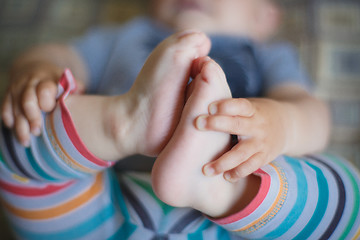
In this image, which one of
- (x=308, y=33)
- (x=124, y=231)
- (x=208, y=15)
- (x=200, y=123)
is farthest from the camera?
(x=308, y=33)

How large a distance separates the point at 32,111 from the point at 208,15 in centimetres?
38

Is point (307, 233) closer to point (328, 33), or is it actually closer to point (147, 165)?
point (147, 165)

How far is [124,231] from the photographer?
0.39 meters

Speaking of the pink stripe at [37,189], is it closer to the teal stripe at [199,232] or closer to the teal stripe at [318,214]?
the teal stripe at [199,232]

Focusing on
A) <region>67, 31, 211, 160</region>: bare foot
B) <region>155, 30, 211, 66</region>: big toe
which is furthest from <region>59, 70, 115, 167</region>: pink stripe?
<region>155, 30, 211, 66</region>: big toe

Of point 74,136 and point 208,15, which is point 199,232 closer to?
point 74,136

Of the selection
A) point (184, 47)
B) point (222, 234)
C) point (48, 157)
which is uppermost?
point (184, 47)

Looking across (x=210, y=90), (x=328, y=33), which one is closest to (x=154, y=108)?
(x=210, y=90)

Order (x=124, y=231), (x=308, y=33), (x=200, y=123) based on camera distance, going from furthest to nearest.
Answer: (x=308, y=33) < (x=124, y=231) < (x=200, y=123)

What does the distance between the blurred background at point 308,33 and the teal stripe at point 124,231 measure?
0.47 m

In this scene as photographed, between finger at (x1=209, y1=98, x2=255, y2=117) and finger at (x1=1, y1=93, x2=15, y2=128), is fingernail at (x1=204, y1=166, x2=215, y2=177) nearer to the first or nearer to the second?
finger at (x1=209, y1=98, x2=255, y2=117)

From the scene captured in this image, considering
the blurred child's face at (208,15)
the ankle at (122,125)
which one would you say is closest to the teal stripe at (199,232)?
the ankle at (122,125)

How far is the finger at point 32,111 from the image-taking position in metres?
0.36

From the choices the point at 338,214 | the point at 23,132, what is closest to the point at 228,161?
the point at 338,214
